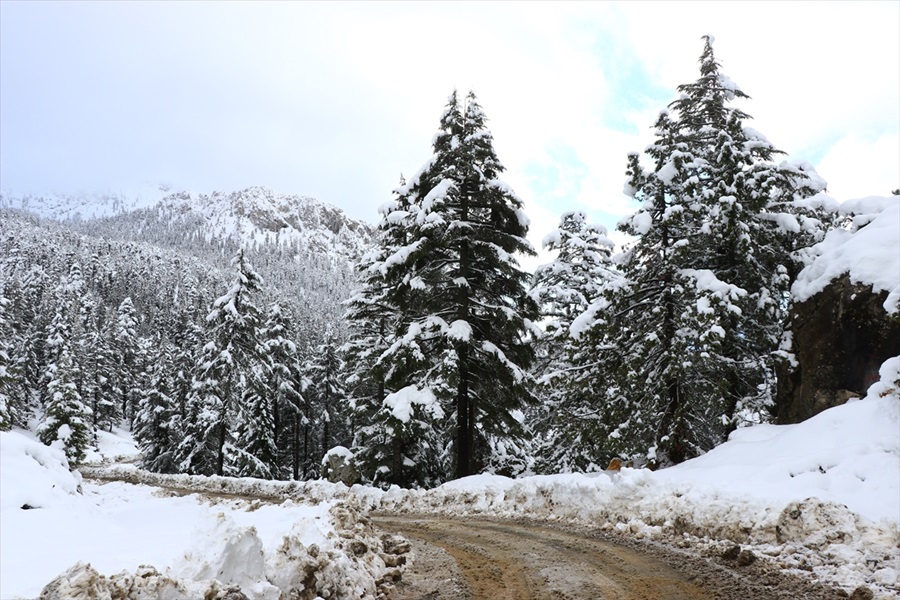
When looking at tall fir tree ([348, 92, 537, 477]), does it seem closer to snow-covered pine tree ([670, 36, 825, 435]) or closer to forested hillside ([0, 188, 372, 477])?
snow-covered pine tree ([670, 36, 825, 435])

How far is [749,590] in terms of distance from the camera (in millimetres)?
5555

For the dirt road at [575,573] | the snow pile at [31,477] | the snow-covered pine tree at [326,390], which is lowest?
the dirt road at [575,573]

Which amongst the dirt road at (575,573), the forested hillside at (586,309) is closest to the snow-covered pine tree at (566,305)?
the forested hillside at (586,309)

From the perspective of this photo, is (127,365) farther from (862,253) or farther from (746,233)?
(862,253)

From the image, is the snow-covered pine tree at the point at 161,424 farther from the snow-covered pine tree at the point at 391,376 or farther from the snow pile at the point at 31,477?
the snow pile at the point at 31,477

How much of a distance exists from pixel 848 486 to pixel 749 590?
10.5ft

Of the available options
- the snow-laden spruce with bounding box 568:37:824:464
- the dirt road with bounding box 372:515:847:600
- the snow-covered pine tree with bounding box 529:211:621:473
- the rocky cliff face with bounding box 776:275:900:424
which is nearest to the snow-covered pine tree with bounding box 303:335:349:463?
the snow-covered pine tree with bounding box 529:211:621:473

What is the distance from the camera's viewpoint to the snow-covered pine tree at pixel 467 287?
16.8 meters

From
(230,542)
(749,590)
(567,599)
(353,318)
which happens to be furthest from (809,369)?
(353,318)

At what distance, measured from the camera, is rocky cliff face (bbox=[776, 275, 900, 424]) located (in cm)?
1063

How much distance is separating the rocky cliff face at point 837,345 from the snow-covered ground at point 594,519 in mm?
1398

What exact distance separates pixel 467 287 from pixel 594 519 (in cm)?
858

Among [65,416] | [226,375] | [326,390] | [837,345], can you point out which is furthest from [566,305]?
[65,416]

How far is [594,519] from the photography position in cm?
1008
